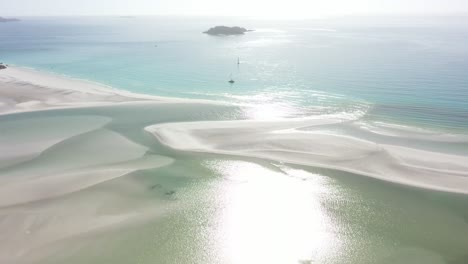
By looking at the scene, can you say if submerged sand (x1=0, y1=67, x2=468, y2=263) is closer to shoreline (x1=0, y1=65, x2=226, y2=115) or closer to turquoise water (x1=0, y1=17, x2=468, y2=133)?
shoreline (x1=0, y1=65, x2=226, y2=115)

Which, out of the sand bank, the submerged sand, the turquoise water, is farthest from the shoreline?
the sand bank

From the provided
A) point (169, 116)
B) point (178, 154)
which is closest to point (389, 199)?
point (178, 154)

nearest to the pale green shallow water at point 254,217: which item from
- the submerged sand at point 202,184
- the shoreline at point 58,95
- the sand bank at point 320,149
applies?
the submerged sand at point 202,184

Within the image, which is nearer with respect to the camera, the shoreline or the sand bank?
the sand bank

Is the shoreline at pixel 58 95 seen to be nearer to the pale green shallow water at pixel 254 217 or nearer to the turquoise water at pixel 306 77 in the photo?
the turquoise water at pixel 306 77

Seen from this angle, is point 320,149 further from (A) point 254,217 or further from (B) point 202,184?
(A) point 254,217

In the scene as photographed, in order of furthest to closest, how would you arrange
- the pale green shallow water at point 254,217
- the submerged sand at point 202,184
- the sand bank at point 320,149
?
the sand bank at point 320,149 → the submerged sand at point 202,184 → the pale green shallow water at point 254,217

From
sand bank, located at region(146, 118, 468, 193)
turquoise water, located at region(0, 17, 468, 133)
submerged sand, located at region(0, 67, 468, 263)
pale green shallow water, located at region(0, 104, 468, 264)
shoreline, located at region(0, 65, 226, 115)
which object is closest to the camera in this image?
pale green shallow water, located at region(0, 104, 468, 264)
